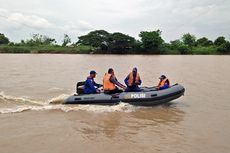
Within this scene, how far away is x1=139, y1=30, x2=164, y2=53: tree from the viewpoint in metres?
47.3

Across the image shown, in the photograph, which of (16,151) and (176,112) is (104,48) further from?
(16,151)

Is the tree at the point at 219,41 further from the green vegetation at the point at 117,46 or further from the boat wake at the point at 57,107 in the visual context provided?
the boat wake at the point at 57,107

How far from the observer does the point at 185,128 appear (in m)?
6.93

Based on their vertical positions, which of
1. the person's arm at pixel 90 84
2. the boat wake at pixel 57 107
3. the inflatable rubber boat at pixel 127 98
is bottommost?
the boat wake at pixel 57 107

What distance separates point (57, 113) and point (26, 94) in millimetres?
3654

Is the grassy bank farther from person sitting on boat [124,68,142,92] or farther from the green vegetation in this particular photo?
person sitting on boat [124,68,142,92]

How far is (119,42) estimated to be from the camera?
149 feet

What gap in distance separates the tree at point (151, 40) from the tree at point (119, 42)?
214 centimetres

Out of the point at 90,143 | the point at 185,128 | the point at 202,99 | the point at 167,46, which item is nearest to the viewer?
the point at 90,143

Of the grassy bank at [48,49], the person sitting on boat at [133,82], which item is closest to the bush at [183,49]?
the grassy bank at [48,49]

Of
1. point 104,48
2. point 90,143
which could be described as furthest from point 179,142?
point 104,48

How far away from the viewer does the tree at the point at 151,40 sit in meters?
47.3

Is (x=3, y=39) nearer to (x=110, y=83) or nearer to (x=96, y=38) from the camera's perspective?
(x=96, y=38)

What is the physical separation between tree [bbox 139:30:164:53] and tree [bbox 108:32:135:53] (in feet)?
7.02
